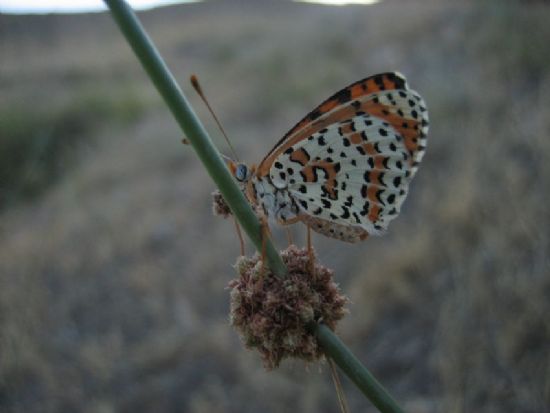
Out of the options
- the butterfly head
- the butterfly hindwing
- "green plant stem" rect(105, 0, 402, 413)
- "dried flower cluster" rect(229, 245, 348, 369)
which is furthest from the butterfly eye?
"green plant stem" rect(105, 0, 402, 413)

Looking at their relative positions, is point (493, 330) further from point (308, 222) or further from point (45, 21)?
point (45, 21)

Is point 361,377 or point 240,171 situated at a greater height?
point 240,171

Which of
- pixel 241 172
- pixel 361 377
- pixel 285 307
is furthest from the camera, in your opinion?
pixel 241 172

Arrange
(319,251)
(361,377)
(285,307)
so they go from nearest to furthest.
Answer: (361,377)
(285,307)
(319,251)

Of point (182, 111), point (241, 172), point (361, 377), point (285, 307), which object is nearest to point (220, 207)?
point (241, 172)

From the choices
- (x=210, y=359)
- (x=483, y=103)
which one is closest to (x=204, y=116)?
(x=483, y=103)

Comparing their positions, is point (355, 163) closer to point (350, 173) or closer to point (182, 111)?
point (350, 173)

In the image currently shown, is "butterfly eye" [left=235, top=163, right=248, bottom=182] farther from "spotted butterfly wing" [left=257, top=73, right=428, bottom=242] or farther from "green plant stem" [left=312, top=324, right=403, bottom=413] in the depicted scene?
"green plant stem" [left=312, top=324, right=403, bottom=413]
